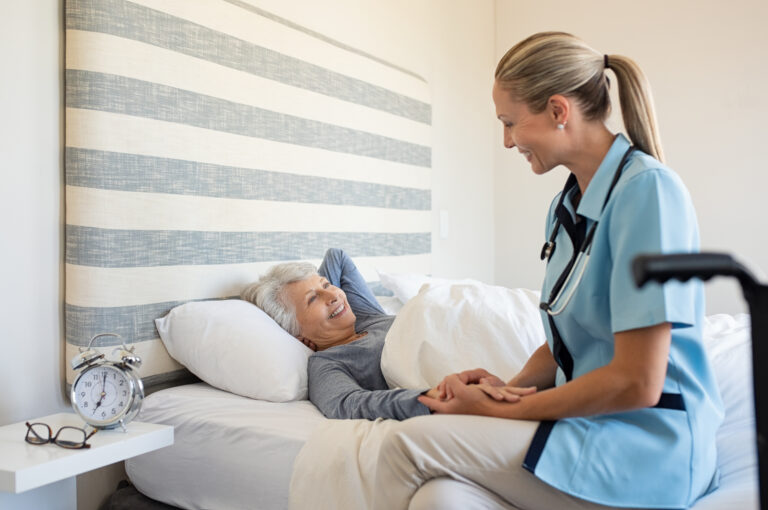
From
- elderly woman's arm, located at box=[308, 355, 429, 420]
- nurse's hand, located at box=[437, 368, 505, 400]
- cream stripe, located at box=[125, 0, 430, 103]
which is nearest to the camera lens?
nurse's hand, located at box=[437, 368, 505, 400]

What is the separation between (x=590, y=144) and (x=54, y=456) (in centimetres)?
117

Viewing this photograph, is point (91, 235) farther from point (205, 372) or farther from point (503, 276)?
point (503, 276)

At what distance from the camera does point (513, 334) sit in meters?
1.79

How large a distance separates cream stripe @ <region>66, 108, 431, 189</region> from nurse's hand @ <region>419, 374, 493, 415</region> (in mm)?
1065

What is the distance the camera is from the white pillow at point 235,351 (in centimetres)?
185

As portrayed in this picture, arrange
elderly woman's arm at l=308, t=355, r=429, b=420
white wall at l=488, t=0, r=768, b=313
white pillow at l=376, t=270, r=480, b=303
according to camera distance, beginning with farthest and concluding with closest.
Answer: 1. white wall at l=488, t=0, r=768, b=313
2. white pillow at l=376, t=270, r=480, b=303
3. elderly woman's arm at l=308, t=355, r=429, b=420

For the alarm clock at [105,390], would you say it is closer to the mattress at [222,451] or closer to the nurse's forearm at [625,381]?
the mattress at [222,451]

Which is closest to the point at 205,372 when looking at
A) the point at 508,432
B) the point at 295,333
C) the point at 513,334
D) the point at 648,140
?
the point at 295,333

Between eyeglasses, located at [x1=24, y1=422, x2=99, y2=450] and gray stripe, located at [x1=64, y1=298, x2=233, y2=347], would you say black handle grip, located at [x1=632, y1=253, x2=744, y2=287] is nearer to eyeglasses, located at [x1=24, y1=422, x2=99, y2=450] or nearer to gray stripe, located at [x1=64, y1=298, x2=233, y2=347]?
eyeglasses, located at [x1=24, y1=422, x2=99, y2=450]

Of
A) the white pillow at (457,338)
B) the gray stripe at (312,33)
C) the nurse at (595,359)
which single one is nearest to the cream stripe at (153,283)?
the white pillow at (457,338)

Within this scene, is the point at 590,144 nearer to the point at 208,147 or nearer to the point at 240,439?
the point at 240,439

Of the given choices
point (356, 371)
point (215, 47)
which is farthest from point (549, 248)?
point (215, 47)

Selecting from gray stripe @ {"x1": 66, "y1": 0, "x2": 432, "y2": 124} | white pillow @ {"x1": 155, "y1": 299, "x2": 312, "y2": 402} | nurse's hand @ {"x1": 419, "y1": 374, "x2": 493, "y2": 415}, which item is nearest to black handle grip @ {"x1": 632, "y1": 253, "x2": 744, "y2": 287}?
nurse's hand @ {"x1": 419, "y1": 374, "x2": 493, "y2": 415}

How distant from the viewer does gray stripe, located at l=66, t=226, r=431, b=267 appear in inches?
70.0
